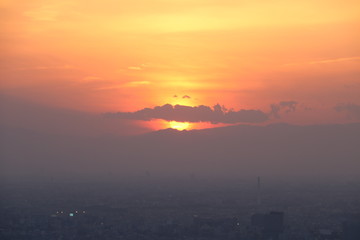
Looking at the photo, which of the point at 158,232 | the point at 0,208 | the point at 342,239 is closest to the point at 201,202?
the point at 0,208

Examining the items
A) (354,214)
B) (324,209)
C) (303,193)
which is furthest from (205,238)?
(303,193)

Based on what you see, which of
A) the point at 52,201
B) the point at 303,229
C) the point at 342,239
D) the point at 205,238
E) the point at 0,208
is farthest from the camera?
the point at 52,201

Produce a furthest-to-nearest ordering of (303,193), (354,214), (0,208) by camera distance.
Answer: (303,193) → (0,208) → (354,214)

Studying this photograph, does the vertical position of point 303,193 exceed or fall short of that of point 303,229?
it exceeds it

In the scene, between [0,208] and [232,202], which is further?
[232,202]

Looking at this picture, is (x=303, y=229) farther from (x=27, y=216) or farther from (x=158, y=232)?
(x=27, y=216)

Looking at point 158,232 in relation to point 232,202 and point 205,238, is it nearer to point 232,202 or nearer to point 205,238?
point 205,238
